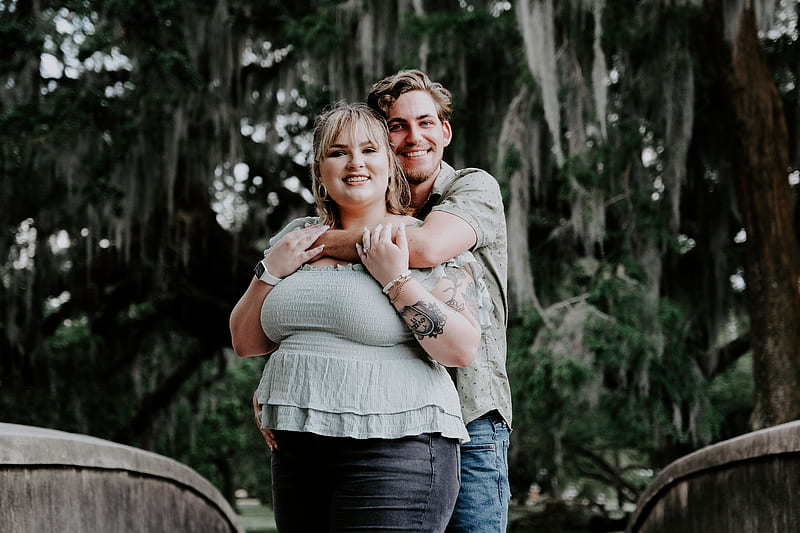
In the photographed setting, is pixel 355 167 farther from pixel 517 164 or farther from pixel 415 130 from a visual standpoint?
pixel 517 164

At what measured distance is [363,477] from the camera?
1.48 m

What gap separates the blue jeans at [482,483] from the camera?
1.85 meters

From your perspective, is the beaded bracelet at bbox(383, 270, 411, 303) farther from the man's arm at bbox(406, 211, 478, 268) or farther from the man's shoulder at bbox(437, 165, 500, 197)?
the man's shoulder at bbox(437, 165, 500, 197)

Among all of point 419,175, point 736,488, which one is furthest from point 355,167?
point 736,488

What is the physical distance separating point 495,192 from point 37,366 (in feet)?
26.6

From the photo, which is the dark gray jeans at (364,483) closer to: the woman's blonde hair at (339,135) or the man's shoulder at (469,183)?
the woman's blonde hair at (339,135)

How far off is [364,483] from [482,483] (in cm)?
46

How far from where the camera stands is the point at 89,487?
7.68 feet

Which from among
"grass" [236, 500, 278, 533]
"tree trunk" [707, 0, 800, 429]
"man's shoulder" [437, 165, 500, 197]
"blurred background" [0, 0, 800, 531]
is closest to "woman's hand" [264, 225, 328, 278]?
"man's shoulder" [437, 165, 500, 197]

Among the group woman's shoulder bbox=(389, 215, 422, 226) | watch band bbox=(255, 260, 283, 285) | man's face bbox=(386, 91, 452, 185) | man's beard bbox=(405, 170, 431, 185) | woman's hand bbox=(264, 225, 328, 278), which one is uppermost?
man's face bbox=(386, 91, 452, 185)

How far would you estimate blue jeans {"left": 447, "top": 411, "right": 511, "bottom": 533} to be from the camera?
185cm

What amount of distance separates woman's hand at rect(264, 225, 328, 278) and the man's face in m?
0.38

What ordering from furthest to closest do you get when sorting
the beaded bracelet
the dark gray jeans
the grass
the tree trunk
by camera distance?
1. the grass
2. the tree trunk
3. the beaded bracelet
4. the dark gray jeans

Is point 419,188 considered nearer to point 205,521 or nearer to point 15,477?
point 15,477
